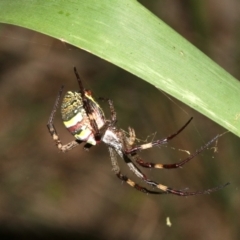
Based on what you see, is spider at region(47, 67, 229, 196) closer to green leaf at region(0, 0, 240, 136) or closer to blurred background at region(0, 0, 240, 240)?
green leaf at region(0, 0, 240, 136)

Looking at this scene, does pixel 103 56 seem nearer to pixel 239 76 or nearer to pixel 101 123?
pixel 101 123

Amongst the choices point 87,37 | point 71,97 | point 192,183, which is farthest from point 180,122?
point 87,37

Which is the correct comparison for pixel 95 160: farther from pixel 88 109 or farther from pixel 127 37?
pixel 127 37

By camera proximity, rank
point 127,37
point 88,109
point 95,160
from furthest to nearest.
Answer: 1. point 95,160
2. point 88,109
3. point 127,37

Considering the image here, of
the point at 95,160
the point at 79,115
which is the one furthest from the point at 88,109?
the point at 95,160

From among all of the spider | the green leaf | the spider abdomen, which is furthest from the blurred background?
the green leaf
